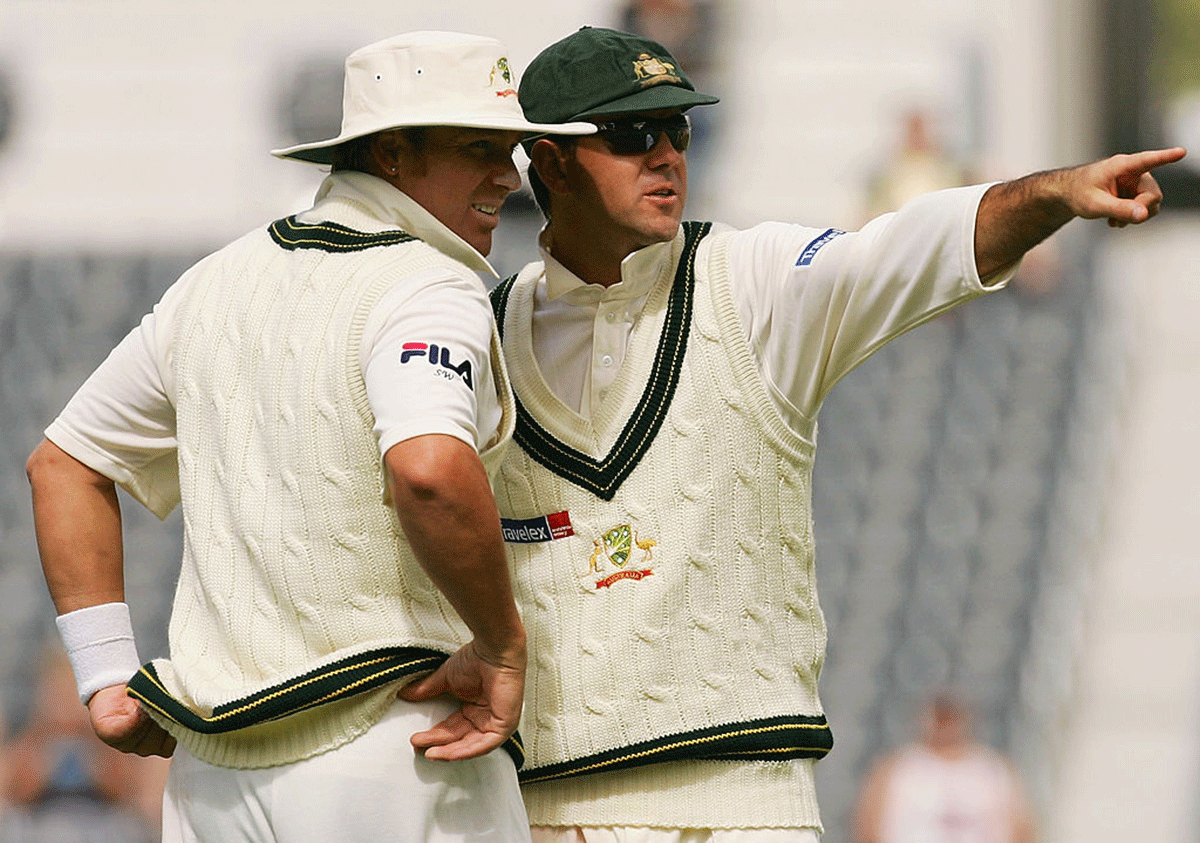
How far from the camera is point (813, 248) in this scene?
3.18m

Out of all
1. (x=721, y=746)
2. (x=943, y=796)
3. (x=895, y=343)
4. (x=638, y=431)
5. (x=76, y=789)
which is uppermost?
(x=638, y=431)

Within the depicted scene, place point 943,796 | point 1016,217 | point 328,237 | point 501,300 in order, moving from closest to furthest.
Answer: point 1016,217
point 328,237
point 501,300
point 943,796

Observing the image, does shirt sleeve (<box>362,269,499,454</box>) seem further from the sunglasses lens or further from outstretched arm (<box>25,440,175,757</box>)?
outstretched arm (<box>25,440,175,757</box>)

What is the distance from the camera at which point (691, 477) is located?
128 inches

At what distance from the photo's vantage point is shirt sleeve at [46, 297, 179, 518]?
3232 mm

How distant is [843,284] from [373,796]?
0.92 m

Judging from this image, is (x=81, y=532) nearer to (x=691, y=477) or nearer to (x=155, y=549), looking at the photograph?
(x=691, y=477)

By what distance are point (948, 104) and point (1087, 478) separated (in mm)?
2879

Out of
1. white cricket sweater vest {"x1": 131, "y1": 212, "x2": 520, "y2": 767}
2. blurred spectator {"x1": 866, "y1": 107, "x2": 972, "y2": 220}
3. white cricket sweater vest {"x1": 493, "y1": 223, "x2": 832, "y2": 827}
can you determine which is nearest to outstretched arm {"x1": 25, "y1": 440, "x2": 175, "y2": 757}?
white cricket sweater vest {"x1": 131, "y1": 212, "x2": 520, "y2": 767}

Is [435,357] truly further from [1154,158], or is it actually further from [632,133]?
[1154,158]

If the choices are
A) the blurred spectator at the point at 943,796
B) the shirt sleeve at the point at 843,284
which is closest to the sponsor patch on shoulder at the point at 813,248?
the shirt sleeve at the point at 843,284

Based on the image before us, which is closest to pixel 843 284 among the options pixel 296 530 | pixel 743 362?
pixel 743 362

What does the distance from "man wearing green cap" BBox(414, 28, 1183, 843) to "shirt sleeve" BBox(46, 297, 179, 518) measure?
0.50 metres

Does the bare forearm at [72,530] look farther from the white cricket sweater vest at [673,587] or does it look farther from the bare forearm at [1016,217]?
the bare forearm at [1016,217]
